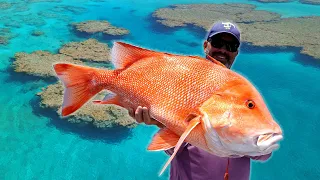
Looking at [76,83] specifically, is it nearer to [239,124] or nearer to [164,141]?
[164,141]

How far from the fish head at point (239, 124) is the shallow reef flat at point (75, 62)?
4840 millimetres

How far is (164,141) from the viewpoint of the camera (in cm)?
101

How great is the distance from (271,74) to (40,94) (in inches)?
214

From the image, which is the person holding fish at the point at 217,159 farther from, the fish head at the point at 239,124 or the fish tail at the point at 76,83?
the fish head at the point at 239,124

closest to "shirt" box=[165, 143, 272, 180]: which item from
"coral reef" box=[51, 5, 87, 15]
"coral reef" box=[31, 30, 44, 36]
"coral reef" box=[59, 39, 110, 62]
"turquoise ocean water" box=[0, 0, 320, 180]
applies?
"turquoise ocean water" box=[0, 0, 320, 180]

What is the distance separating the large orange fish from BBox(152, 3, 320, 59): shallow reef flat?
28.4 ft

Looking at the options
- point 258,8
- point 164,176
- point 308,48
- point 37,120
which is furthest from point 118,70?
point 258,8

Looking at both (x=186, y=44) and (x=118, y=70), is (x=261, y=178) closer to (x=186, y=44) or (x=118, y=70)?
(x=118, y=70)

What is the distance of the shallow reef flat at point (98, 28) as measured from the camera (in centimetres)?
996

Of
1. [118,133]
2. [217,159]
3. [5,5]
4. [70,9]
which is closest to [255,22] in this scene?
[70,9]

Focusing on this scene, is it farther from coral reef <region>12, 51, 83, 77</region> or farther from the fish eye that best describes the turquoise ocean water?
the fish eye

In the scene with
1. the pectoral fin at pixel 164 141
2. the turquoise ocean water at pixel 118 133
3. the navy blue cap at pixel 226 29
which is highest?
the navy blue cap at pixel 226 29

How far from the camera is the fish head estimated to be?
0.81 m

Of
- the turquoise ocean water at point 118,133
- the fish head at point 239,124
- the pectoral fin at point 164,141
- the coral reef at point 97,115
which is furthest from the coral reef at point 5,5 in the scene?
the fish head at point 239,124
